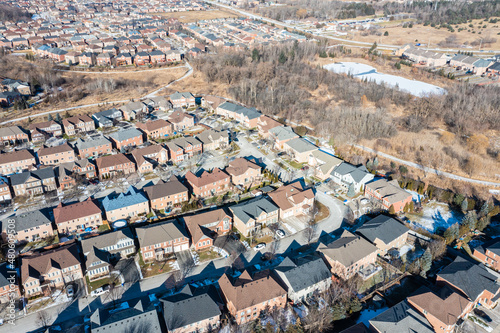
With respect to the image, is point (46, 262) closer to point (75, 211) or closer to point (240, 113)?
point (75, 211)

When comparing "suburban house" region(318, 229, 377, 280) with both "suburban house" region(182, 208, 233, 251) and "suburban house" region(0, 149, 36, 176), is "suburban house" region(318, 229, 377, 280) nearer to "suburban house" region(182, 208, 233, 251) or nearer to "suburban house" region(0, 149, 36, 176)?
"suburban house" region(182, 208, 233, 251)

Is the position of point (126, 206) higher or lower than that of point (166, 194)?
lower

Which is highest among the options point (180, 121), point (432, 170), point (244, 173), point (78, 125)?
point (180, 121)

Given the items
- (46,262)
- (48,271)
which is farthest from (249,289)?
(46,262)

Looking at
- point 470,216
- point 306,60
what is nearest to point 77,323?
point 470,216

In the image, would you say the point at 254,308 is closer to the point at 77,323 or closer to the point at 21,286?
the point at 77,323

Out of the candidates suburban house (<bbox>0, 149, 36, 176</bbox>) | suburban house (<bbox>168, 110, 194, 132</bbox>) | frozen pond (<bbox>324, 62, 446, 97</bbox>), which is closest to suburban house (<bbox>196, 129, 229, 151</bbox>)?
suburban house (<bbox>168, 110, 194, 132</bbox>)
